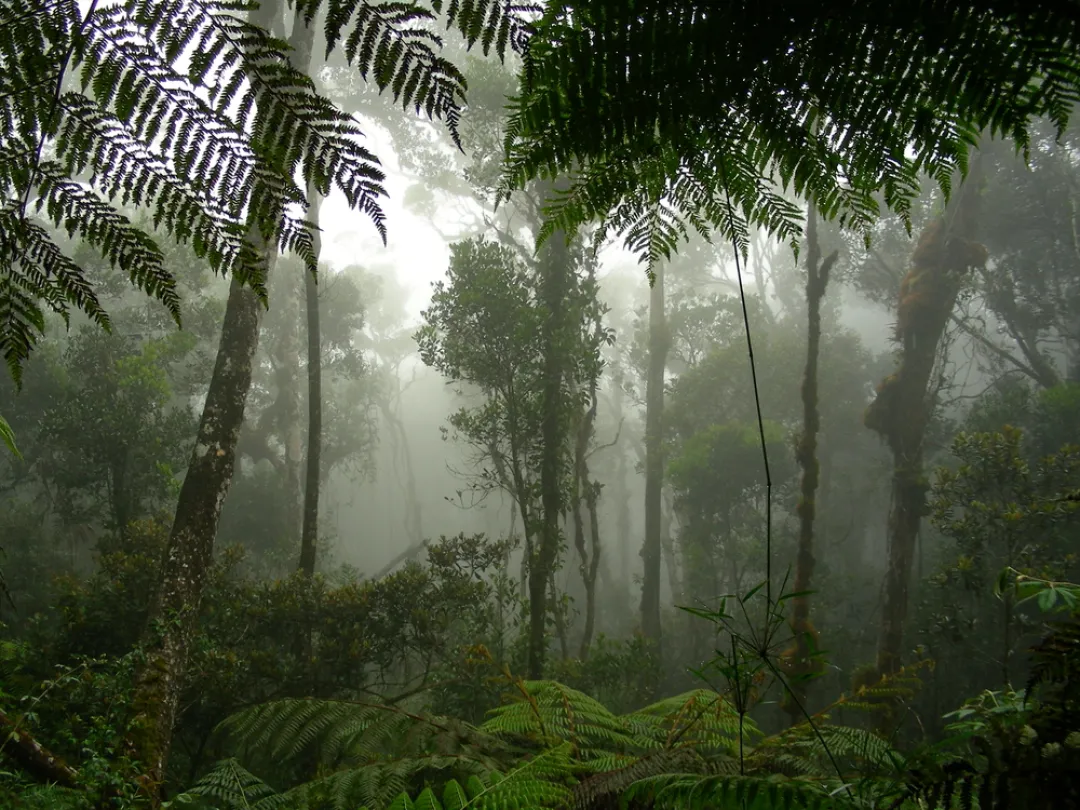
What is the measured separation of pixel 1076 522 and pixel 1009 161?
382 inches

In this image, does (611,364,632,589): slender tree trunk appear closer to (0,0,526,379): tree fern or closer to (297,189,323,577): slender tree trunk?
(297,189,323,577): slender tree trunk

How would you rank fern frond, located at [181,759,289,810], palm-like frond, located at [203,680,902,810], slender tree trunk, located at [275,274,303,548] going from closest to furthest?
palm-like frond, located at [203,680,902,810]
fern frond, located at [181,759,289,810]
slender tree trunk, located at [275,274,303,548]

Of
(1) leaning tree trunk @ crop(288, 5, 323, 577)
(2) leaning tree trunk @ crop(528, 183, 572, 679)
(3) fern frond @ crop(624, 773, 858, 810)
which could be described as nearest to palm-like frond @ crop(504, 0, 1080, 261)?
(3) fern frond @ crop(624, 773, 858, 810)

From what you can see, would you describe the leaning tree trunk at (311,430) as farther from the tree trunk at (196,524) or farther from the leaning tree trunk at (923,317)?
the leaning tree trunk at (923,317)

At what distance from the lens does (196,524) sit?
15.0ft

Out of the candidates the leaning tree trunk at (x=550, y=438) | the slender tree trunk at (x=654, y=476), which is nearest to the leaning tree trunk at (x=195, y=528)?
the leaning tree trunk at (x=550, y=438)

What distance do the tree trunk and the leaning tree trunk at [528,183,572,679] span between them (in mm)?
3841

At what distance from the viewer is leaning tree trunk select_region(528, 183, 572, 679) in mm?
7332

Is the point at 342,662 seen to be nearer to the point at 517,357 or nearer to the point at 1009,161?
the point at 517,357

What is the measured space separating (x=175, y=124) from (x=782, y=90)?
139 centimetres

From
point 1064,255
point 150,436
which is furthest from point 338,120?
point 1064,255

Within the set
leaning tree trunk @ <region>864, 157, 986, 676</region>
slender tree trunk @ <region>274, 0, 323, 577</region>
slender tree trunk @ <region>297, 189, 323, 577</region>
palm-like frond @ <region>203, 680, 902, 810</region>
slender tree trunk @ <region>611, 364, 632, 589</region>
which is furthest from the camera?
slender tree trunk @ <region>611, 364, 632, 589</region>

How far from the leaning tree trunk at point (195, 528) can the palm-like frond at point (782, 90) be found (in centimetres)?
269

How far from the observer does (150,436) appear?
1023cm
